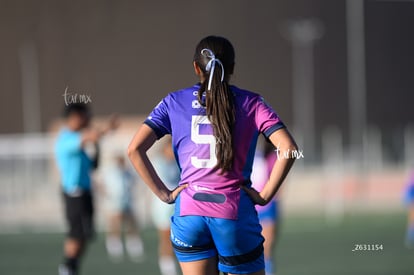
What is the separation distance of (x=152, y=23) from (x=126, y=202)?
2136cm

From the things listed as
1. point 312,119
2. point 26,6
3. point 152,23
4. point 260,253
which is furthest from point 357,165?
point 260,253

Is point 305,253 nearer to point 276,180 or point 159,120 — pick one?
point 276,180

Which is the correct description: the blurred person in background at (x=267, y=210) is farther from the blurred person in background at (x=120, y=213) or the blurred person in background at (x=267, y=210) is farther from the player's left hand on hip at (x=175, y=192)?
the blurred person in background at (x=120, y=213)

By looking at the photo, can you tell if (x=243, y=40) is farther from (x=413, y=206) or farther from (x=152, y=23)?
(x=413, y=206)

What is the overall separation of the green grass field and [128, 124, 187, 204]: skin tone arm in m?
6.62

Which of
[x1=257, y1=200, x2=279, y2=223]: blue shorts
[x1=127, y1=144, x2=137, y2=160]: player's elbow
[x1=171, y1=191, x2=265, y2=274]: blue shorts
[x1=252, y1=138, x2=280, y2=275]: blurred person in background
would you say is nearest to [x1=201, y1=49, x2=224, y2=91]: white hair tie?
[x1=127, y1=144, x2=137, y2=160]: player's elbow

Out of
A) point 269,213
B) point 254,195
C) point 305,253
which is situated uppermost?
point 254,195

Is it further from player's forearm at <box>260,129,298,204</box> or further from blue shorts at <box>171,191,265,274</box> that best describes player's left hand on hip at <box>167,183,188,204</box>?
player's forearm at <box>260,129,298,204</box>

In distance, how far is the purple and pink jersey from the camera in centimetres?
509

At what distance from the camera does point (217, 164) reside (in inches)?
200

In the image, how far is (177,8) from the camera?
39.6 m

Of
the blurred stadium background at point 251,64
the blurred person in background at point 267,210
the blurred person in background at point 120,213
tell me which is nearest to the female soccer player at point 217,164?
the blurred person in background at point 267,210

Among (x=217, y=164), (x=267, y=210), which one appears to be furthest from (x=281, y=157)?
(x=267, y=210)

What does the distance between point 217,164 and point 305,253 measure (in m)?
10.2
